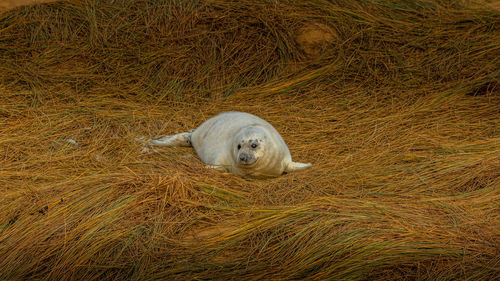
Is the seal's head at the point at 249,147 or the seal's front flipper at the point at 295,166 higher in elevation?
the seal's head at the point at 249,147

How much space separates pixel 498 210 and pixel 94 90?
464 centimetres

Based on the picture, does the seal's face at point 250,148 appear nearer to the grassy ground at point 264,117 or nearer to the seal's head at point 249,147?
the seal's head at point 249,147

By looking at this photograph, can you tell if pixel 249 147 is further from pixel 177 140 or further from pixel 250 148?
pixel 177 140

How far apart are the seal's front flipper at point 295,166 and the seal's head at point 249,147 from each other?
Result: 0.34m

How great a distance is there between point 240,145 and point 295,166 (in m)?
0.53

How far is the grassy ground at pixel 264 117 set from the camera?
2.72 meters

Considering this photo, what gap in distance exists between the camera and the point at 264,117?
5598 millimetres

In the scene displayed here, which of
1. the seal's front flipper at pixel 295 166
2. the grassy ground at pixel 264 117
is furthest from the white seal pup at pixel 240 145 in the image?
the grassy ground at pixel 264 117

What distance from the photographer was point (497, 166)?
373 cm

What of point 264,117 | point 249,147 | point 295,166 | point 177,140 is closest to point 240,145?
point 249,147

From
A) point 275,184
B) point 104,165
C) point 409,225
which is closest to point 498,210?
point 409,225

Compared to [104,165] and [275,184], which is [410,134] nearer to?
[275,184]

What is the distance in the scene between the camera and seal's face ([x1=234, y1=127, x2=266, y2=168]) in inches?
162

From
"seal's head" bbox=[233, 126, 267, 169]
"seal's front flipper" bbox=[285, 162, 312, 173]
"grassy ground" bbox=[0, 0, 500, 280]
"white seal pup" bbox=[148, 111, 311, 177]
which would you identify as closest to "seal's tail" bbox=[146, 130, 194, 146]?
"white seal pup" bbox=[148, 111, 311, 177]
